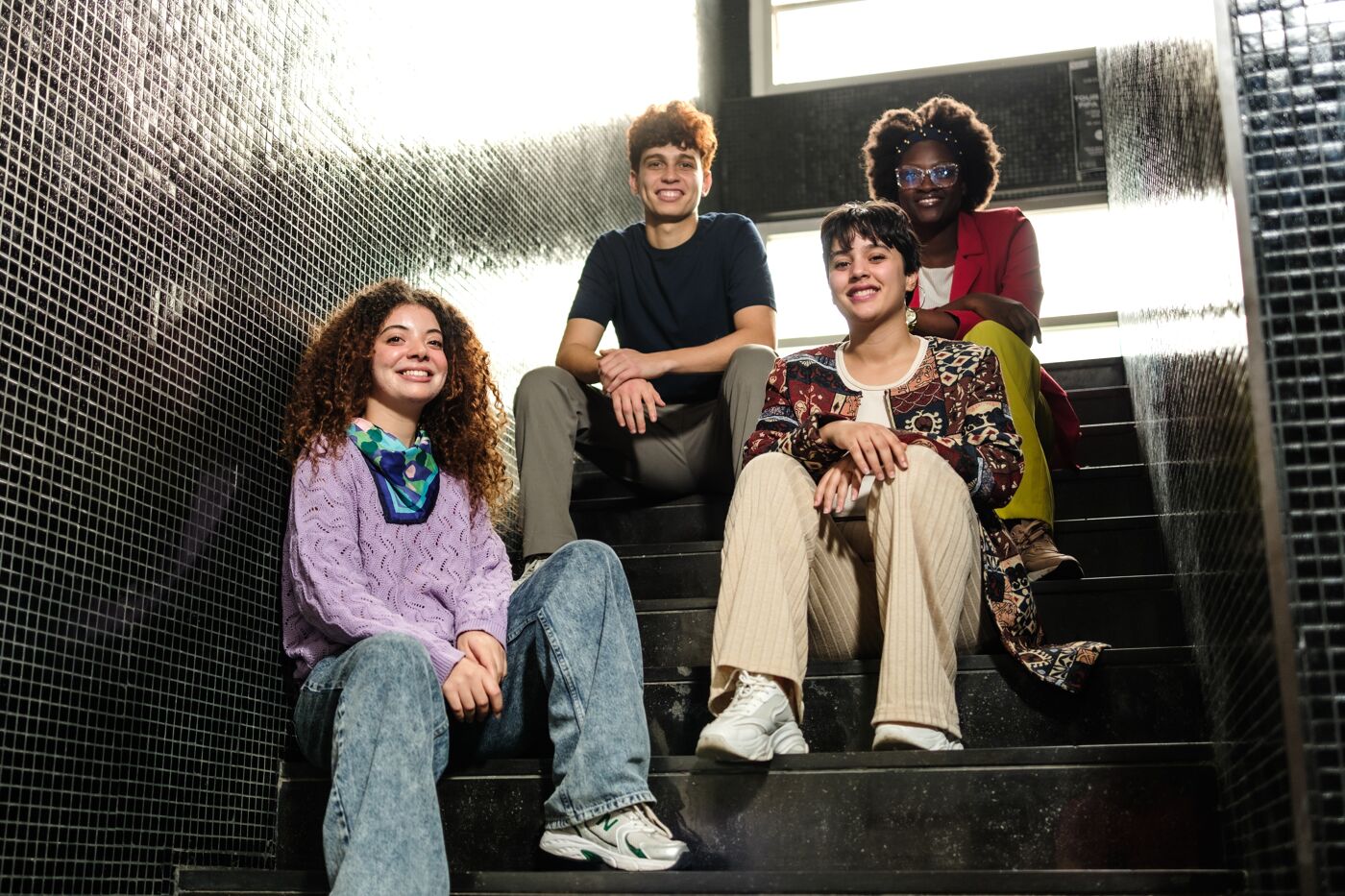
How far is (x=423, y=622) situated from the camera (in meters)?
1.97

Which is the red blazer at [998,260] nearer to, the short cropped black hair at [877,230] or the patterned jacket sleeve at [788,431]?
the short cropped black hair at [877,230]

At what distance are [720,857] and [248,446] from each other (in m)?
0.94

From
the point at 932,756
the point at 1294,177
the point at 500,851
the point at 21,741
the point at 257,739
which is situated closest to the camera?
the point at 1294,177

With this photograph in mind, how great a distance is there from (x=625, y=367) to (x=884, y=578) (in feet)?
3.18

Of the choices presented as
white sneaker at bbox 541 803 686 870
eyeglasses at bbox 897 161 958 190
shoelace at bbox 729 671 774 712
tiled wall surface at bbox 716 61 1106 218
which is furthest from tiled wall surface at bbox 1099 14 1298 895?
tiled wall surface at bbox 716 61 1106 218

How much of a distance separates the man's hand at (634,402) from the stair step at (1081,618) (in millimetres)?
459

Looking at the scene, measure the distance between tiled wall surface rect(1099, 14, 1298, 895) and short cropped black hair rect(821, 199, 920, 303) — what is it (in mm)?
391

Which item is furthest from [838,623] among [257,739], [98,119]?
[98,119]

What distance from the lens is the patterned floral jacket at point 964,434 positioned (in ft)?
6.63

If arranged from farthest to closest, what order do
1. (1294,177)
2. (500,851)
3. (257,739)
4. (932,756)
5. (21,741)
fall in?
(257,739) → (500,851) → (932,756) → (21,741) → (1294,177)

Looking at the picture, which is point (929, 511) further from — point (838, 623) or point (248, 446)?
point (248, 446)

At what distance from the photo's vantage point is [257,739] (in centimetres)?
210

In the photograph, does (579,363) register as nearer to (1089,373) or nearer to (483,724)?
(483,724)

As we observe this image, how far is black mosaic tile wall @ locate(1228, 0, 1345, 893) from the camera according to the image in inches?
44.4
